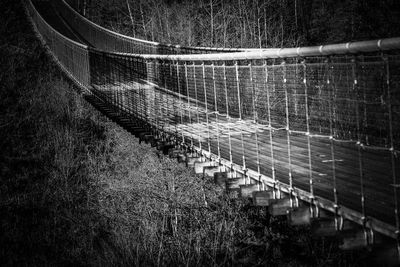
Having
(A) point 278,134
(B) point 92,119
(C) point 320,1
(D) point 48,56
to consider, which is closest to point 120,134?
(B) point 92,119

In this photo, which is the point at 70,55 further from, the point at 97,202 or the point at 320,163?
the point at 320,163

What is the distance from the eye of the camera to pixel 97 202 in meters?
17.1

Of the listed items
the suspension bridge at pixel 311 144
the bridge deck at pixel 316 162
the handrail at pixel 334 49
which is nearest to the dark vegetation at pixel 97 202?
the bridge deck at pixel 316 162

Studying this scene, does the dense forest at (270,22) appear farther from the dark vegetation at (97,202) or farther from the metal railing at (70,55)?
the dark vegetation at (97,202)

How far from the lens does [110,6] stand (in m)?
29.0

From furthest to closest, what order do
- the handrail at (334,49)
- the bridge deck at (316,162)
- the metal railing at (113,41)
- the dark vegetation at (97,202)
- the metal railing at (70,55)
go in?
1. the metal railing at (113,41)
2. the metal railing at (70,55)
3. the dark vegetation at (97,202)
4. the bridge deck at (316,162)
5. the handrail at (334,49)

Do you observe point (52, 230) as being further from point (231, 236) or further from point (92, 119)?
point (92, 119)

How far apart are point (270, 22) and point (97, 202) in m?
8.62

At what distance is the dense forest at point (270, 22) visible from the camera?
15.9 m

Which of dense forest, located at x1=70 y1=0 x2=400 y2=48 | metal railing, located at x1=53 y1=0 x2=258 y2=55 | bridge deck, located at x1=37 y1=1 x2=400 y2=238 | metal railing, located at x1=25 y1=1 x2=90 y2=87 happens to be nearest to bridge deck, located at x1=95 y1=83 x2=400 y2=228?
bridge deck, located at x1=37 y1=1 x2=400 y2=238

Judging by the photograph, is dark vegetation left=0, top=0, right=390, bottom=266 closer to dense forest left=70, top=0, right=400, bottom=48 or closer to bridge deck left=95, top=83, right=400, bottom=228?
bridge deck left=95, top=83, right=400, bottom=228

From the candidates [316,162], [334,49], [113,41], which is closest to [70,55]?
[113,41]

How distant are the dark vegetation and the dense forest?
455 centimetres

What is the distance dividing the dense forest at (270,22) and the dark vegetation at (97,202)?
14.9 ft
